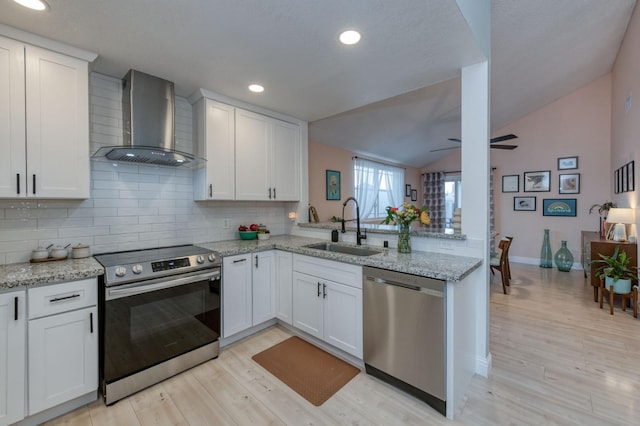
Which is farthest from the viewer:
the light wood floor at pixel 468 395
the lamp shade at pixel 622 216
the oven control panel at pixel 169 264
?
the lamp shade at pixel 622 216

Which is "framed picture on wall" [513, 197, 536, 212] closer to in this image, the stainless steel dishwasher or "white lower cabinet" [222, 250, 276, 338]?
the stainless steel dishwasher

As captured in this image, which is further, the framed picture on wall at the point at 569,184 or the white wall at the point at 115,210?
the framed picture on wall at the point at 569,184

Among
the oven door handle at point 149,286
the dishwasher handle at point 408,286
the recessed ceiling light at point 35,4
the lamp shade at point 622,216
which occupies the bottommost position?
the oven door handle at point 149,286

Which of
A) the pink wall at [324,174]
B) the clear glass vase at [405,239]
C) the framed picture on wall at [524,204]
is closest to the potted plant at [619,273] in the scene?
the framed picture on wall at [524,204]

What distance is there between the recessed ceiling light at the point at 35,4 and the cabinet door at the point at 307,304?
2.51 metres

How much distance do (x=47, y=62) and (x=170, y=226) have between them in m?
1.53

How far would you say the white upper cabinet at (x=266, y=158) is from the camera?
309cm

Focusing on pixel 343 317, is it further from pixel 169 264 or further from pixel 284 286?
pixel 169 264

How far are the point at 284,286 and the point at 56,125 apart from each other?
224cm

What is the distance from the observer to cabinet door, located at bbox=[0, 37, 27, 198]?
5.87ft

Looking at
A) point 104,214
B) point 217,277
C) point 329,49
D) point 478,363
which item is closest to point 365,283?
point 478,363

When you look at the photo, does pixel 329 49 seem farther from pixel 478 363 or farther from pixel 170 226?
pixel 478 363

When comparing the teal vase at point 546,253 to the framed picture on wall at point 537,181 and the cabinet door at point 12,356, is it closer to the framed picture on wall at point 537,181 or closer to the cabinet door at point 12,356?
the framed picture on wall at point 537,181

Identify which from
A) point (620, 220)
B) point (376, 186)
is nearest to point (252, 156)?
point (376, 186)
